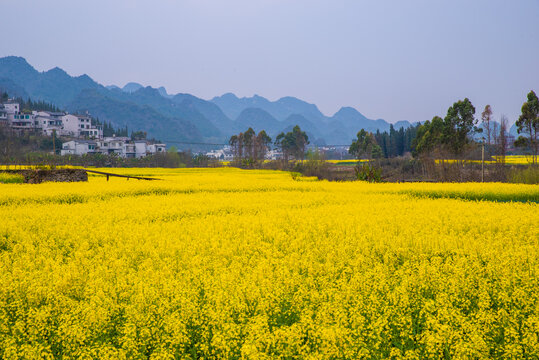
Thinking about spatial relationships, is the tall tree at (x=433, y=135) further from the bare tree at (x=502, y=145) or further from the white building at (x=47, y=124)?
the white building at (x=47, y=124)

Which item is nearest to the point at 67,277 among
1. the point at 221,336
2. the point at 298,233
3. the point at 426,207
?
the point at 221,336

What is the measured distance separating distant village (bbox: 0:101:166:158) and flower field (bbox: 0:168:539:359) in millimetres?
84568

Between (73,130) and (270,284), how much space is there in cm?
12707

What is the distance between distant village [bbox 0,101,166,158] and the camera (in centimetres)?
9062

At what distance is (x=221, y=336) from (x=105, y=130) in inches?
5578

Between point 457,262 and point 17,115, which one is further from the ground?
point 17,115

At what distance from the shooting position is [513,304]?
524 centimetres

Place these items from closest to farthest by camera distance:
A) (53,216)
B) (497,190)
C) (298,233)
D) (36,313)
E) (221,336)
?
(221,336) → (36,313) → (298,233) → (53,216) → (497,190)

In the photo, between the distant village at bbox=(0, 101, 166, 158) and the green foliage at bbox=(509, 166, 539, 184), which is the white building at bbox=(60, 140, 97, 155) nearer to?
the distant village at bbox=(0, 101, 166, 158)

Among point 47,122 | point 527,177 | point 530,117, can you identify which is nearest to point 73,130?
point 47,122

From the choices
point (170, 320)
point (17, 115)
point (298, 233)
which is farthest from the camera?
point (17, 115)

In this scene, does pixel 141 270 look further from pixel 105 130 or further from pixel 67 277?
pixel 105 130

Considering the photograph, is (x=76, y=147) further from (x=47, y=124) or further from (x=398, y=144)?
(x=398, y=144)

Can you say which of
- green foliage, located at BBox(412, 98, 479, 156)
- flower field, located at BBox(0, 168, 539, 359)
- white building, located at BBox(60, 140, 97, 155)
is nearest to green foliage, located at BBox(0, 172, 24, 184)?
flower field, located at BBox(0, 168, 539, 359)
